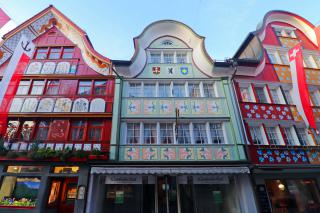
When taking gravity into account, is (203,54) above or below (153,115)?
above

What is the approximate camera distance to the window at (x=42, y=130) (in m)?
9.91

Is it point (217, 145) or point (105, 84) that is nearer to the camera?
point (217, 145)

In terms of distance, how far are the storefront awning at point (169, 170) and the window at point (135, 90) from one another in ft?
15.5

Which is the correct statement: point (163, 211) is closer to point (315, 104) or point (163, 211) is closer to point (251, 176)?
point (251, 176)

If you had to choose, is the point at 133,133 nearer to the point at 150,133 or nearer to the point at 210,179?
the point at 150,133

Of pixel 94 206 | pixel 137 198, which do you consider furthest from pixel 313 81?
pixel 94 206

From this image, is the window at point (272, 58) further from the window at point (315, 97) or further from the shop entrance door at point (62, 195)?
the shop entrance door at point (62, 195)

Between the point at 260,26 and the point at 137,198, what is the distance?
15.1 m

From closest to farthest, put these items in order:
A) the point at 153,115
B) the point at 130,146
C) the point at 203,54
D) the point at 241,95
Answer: the point at 130,146 < the point at 153,115 < the point at 241,95 < the point at 203,54

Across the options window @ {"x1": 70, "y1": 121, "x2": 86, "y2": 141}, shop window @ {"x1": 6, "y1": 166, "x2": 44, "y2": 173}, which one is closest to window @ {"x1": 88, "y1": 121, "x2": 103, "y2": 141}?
window @ {"x1": 70, "y1": 121, "x2": 86, "y2": 141}

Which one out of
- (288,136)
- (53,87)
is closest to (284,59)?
(288,136)

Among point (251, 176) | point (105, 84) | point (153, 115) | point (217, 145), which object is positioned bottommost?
point (251, 176)

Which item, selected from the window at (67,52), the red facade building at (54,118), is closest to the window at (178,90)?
the red facade building at (54,118)

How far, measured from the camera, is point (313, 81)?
1234 cm
